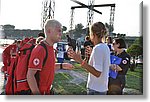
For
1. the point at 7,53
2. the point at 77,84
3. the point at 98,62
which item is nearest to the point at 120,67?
the point at 77,84

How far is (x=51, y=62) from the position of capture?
5.53 ft

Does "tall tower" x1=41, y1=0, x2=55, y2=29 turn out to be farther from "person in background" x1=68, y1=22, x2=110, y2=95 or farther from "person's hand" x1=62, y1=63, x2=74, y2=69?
"person in background" x1=68, y1=22, x2=110, y2=95

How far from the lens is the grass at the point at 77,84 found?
2277mm

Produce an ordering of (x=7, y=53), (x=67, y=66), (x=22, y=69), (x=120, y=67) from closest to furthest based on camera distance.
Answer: (x=22, y=69) → (x=67, y=66) → (x=7, y=53) → (x=120, y=67)

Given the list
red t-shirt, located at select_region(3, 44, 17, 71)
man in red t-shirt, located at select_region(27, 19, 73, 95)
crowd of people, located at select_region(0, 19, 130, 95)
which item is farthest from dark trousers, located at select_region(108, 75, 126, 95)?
red t-shirt, located at select_region(3, 44, 17, 71)

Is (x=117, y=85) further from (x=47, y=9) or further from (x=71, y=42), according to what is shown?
(x=47, y=9)

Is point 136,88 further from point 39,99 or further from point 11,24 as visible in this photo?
point 11,24

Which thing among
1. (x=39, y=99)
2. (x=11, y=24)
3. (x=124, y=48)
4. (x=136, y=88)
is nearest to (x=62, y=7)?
(x=11, y=24)

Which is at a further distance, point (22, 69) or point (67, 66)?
point (67, 66)

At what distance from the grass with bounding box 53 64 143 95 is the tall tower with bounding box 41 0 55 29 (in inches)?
19.5

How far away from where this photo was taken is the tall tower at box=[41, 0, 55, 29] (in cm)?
226

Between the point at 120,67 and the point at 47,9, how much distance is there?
2.66 feet

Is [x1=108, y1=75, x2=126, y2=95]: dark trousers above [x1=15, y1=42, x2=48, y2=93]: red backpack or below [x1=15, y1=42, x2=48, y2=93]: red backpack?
below

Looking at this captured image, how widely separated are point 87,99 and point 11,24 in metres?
0.91
